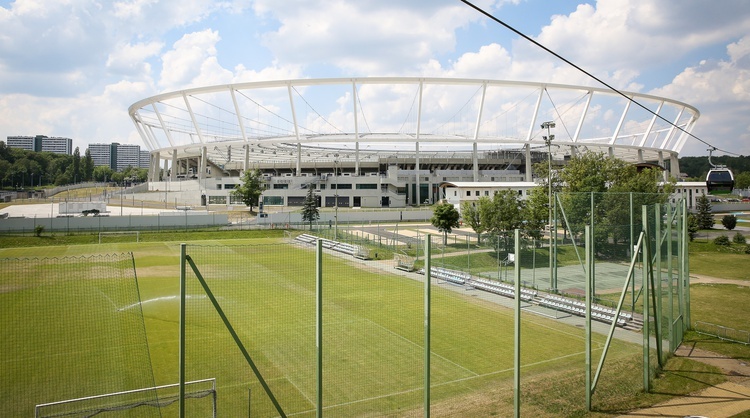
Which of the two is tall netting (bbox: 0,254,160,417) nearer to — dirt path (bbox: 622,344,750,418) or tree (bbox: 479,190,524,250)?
dirt path (bbox: 622,344,750,418)

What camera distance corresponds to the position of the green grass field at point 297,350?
22.6 ft

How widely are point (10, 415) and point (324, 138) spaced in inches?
2265

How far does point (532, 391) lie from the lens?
7.53 m

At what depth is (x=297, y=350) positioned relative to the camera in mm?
9406

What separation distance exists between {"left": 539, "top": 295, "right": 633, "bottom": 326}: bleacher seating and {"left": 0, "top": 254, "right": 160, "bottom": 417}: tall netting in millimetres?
11338

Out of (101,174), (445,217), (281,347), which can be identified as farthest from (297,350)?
(101,174)

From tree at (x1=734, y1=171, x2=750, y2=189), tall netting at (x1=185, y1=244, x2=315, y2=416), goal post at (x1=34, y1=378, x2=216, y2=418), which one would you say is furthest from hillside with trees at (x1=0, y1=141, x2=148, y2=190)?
tree at (x1=734, y1=171, x2=750, y2=189)

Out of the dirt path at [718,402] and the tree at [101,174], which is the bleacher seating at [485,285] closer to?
the dirt path at [718,402]

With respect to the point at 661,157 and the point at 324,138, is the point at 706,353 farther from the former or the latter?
the point at 661,157

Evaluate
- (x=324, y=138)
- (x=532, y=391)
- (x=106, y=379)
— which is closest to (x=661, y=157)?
(x=324, y=138)

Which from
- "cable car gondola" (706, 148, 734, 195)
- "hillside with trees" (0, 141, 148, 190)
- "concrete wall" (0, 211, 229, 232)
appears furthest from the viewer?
"hillside with trees" (0, 141, 148, 190)

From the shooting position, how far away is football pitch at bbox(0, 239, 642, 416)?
22.6ft

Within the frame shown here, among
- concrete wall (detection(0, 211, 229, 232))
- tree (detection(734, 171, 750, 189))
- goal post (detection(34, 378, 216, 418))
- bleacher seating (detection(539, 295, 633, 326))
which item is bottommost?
bleacher seating (detection(539, 295, 633, 326))

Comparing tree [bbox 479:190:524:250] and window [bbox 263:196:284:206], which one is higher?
window [bbox 263:196:284:206]
